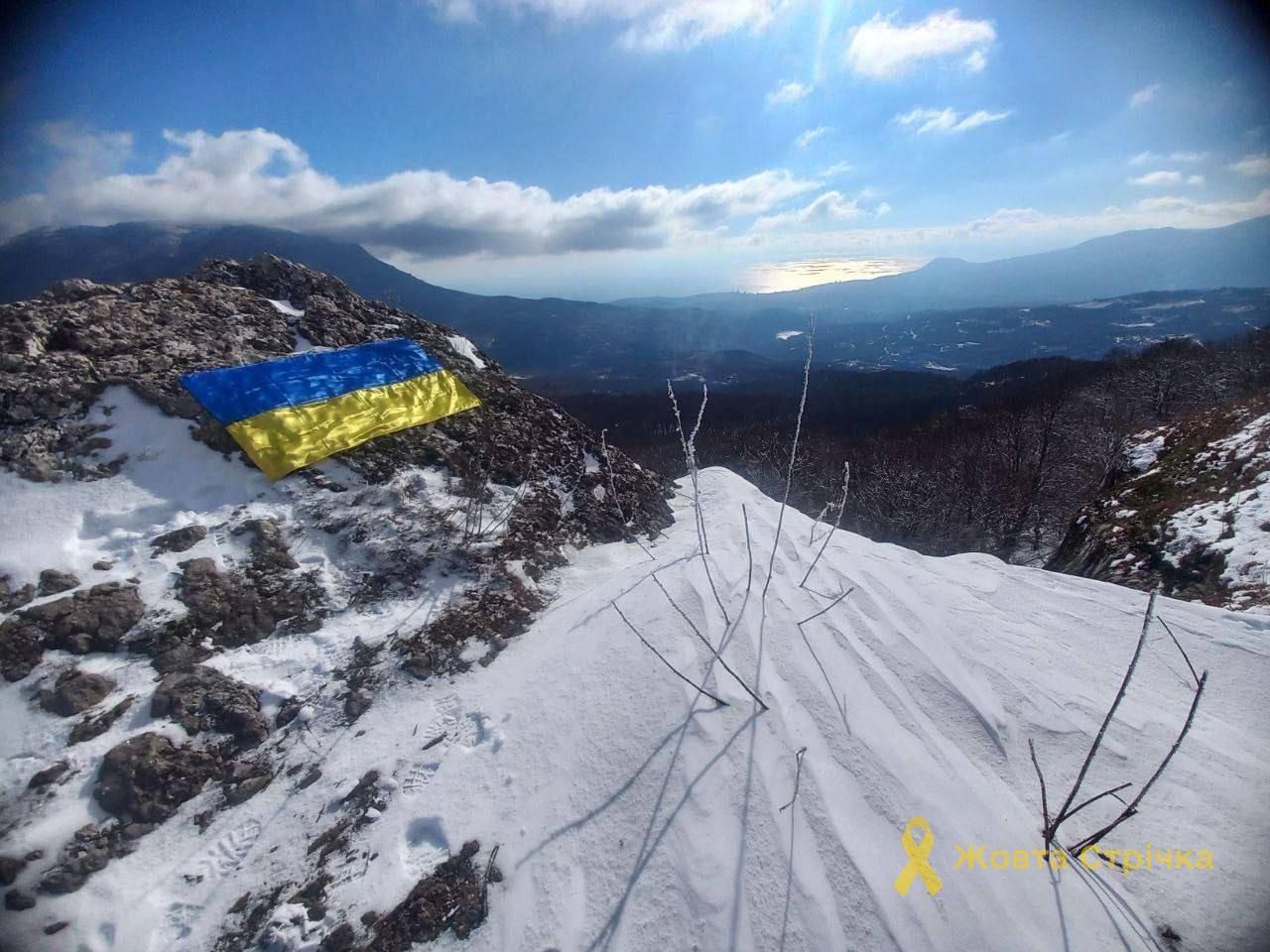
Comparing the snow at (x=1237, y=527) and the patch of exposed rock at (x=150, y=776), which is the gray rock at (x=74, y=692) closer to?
the patch of exposed rock at (x=150, y=776)

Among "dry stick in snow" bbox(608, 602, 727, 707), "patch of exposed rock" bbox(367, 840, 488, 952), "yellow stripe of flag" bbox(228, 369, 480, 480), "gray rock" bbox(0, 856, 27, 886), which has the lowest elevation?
"patch of exposed rock" bbox(367, 840, 488, 952)

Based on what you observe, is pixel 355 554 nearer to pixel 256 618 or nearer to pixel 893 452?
pixel 256 618

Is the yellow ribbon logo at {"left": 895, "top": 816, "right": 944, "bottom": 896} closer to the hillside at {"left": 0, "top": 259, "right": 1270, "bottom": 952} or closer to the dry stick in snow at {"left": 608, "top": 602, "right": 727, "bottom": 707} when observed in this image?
the hillside at {"left": 0, "top": 259, "right": 1270, "bottom": 952}

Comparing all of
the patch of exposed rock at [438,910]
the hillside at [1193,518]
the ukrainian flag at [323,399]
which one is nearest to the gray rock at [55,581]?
the ukrainian flag at [323,399]

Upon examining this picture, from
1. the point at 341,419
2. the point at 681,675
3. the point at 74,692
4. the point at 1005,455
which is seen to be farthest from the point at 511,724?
the point at 1005,455

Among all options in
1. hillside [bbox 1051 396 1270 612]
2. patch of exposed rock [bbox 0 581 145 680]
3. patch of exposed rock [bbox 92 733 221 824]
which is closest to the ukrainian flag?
patch of exposed rock [bbox 0 581 145 680]

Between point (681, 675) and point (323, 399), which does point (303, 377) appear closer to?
point (323, 399)
